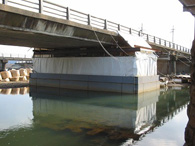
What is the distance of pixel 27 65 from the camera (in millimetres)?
73375

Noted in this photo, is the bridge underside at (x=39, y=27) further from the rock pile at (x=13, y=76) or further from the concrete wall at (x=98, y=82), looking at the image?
the rock pile at (x=13, y=76)

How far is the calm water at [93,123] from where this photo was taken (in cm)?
861

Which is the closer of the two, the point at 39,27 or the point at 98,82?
the point at 39,27

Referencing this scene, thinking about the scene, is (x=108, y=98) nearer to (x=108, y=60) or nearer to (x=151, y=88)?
(x=108, y=60)

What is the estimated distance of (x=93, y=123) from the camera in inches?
445

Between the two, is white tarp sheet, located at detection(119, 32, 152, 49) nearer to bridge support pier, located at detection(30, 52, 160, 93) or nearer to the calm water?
bridge support pier, located at detection(30, 52, 160, 93)

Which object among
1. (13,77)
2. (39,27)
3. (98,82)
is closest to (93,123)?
(39,27)

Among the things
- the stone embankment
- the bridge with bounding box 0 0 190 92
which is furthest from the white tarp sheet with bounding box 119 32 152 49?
the stone embankment

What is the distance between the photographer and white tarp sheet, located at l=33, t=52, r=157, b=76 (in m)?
21.8

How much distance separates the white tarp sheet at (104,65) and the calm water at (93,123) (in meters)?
4.32

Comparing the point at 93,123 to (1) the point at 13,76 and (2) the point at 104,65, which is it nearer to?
(2) the point at 104,65

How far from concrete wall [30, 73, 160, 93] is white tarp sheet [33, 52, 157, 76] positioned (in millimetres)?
531

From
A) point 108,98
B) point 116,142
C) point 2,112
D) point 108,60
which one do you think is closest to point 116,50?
point 108,60

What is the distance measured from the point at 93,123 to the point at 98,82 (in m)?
12.2
